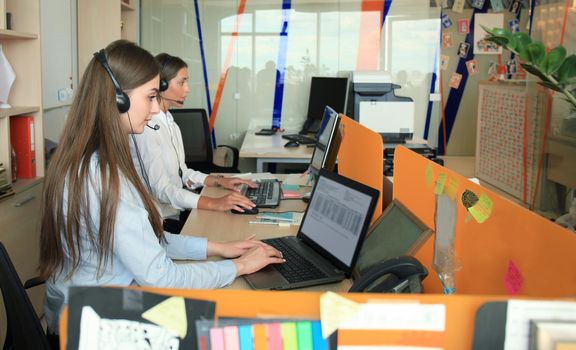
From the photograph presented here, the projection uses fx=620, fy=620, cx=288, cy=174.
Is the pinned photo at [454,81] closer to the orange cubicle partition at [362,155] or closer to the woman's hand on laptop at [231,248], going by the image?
the orange cubicle partition at [362,155]

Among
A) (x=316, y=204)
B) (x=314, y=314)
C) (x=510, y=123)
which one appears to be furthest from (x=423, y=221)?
(x=510, y=123)

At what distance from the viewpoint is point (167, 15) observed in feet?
19.7

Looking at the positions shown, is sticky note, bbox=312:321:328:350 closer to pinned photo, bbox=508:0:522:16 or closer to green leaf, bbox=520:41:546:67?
green leaf, bbox=520:41:546:67

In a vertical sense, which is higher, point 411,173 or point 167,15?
point 167,15

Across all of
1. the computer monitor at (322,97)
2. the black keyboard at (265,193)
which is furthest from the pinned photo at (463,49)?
the black keyboard at (265,193)

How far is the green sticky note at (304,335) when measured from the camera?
0.78 meters

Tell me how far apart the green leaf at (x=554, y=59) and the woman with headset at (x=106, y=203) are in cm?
119

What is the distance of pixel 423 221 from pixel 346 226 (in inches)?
9.2

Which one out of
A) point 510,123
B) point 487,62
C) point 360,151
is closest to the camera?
point 360,151

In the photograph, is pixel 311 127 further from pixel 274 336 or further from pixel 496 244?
pixel 274 336

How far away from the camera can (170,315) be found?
784 mm

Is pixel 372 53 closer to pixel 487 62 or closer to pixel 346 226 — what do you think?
pixel 487 62

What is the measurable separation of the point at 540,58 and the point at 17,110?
229 cm

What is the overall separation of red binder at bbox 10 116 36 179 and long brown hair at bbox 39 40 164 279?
1.55m
